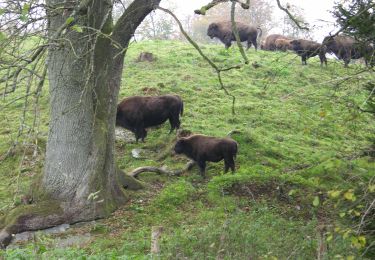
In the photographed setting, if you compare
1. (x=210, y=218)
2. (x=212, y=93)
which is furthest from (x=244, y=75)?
(x=210, y=218)

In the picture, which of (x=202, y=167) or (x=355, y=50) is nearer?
(x=355, y=50)

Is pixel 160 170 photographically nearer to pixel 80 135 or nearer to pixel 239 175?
pixel 239 175

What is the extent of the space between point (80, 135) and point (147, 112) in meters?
5.64

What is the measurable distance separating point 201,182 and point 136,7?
5014mm

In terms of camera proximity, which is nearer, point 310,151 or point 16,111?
point 310,151

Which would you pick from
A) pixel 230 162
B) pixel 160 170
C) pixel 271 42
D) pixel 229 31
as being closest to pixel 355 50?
pixel 230 162

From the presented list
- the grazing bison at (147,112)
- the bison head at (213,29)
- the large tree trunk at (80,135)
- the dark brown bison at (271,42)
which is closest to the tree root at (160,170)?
the large tree trunk at (80,135)

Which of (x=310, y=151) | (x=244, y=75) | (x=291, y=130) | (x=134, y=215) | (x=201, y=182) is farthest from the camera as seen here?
(x=244, y=75)

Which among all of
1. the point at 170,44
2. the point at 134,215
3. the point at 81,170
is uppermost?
the point at 170,44

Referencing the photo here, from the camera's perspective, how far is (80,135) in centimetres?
1137

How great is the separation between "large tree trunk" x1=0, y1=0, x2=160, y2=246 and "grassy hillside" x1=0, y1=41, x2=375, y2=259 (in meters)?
0.58

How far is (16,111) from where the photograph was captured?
19.8 meters

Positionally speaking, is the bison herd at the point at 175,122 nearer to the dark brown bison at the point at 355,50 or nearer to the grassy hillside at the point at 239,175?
the dark brown bison at the point at 355,50

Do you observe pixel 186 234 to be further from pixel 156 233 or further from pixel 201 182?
pixel 201 182
